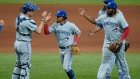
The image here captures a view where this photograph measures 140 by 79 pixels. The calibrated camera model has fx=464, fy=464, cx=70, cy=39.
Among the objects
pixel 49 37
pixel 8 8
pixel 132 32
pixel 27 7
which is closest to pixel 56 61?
pixel 27 7

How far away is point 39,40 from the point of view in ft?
67.9

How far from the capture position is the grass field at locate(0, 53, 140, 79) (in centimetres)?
1252

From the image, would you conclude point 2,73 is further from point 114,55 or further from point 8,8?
point 8,8

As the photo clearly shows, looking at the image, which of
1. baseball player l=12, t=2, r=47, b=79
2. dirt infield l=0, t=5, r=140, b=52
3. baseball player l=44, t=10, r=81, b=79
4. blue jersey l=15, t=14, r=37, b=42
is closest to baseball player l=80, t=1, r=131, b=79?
baseball player l=44, t=10, r=81, b=79

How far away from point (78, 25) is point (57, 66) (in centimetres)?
956

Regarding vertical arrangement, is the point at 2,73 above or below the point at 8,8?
Answer: below

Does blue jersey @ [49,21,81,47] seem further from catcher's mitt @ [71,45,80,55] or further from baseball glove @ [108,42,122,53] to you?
baseball glove @ [108,42,122,53]

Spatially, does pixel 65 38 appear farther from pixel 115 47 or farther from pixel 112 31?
pixel 115 47

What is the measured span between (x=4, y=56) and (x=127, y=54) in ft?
14.6

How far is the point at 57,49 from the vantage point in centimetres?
1869

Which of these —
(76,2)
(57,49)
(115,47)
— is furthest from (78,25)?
(115,47)

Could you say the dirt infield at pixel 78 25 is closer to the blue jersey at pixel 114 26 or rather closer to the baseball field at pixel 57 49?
the baseball field at pixel 57 49

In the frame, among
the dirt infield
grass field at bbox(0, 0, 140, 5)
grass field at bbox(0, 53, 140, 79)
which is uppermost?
grass field at bbox(0, 0, 140, 5)

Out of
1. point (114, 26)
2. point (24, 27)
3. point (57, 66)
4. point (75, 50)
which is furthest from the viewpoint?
point (57, 66)
